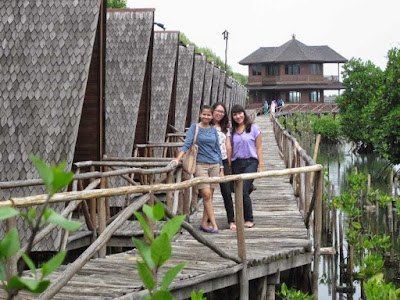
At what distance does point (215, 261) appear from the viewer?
605cm

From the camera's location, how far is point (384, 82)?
2406 cm

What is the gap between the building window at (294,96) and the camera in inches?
2354

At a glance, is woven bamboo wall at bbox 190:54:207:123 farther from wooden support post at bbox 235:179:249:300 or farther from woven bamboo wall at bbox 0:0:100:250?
wooden support post at bbox 235:179:249:300

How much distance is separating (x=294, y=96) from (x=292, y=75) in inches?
71.6

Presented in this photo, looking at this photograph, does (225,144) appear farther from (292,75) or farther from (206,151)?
(292,75)

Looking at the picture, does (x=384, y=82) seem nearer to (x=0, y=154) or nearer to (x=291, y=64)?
(x=0, y=154)

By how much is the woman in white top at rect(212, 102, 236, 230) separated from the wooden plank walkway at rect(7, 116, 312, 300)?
268mm

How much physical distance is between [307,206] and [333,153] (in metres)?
35.5

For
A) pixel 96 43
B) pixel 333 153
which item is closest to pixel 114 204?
pixel 96 43

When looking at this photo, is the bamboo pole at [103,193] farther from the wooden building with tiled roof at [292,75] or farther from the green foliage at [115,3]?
the wooden building with tiled roof at [292,75]

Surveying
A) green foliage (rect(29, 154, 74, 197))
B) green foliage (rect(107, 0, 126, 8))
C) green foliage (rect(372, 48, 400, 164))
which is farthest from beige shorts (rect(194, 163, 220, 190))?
green foliage (rect(107, 0, 126, 8))

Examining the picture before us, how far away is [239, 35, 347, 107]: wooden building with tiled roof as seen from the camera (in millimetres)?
58656

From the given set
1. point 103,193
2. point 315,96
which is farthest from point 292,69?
point 103,193

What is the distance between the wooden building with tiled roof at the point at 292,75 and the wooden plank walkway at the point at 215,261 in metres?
50.1
